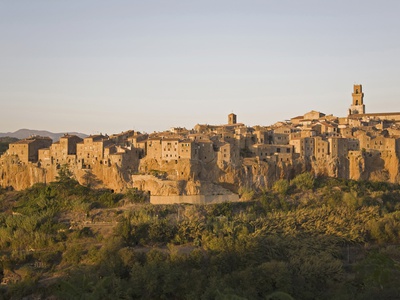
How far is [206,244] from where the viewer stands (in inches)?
1220

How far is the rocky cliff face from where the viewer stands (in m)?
37.0

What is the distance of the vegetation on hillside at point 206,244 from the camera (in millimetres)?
26250

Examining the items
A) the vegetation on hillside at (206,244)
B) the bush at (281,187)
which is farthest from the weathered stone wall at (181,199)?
the bush at (281,187)

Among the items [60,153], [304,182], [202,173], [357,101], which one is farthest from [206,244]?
[357,101]

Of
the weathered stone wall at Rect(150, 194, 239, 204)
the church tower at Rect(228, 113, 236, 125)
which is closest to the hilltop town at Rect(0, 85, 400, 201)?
the weathered stone wall at Rect(150, 194, 239, 204)

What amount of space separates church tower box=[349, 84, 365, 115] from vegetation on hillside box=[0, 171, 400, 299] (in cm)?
2039

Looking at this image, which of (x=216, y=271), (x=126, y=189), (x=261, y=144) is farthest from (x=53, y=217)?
(x=261, y=144)

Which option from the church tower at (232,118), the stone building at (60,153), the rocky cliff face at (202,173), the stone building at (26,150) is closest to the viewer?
the rocky cliff face at (202,173)

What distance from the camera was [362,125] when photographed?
162 feet

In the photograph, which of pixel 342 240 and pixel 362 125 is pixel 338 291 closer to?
pixel 342 240

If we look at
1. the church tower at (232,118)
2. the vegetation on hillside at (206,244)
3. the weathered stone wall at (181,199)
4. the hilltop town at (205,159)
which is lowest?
the vegetation on hillside at (206,244)

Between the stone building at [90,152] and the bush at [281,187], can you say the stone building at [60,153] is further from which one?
the bush at [281,187]

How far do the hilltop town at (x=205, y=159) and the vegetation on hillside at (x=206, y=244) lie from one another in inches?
48.1

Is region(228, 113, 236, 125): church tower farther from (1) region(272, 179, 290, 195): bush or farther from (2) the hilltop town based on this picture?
(1) region(272, 179, 290, 195): bush
